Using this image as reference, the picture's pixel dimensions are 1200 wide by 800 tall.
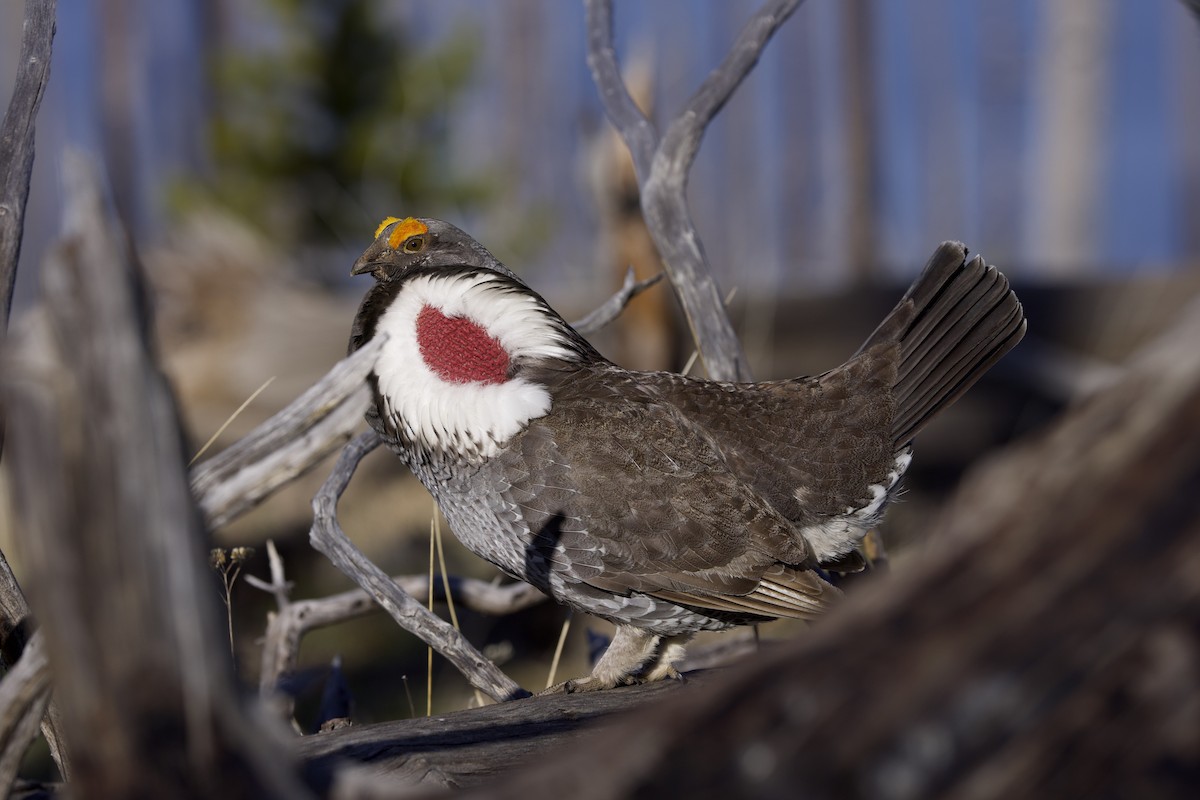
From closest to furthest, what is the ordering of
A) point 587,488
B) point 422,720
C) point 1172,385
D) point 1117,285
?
point 1172,385 → point 422,720 → point 587,488 → point 1117,285

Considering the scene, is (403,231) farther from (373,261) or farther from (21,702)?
(21,702)

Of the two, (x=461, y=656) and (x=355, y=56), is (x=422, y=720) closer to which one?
(x=461, y=656)

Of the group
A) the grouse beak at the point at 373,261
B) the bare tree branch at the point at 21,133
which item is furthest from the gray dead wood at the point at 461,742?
the grouse beak at the point at 373,261

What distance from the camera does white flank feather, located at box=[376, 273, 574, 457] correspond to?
2922mm

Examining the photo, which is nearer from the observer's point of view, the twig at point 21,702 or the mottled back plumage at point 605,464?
the twig at point 21,702

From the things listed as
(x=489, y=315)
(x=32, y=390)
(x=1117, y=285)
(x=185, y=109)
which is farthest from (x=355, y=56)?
(x=32, y=390)

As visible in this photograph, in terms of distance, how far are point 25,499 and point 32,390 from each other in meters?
0.12

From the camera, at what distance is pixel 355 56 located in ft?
54.8

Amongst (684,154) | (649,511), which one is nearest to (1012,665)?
(649,511)

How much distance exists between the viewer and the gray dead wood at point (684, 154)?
3.46m

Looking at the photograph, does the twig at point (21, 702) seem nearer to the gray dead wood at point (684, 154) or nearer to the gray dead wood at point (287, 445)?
the gray dead wood at point (287, 445)

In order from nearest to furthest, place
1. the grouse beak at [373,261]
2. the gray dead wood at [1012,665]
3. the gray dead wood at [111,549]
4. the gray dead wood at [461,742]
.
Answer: the gray dead wood at [1012,665] < the gray dead wood at [111,549] < the gray dead wood at [461,742] < the grouse beak at [373,261]

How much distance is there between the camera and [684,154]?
345 centimetres

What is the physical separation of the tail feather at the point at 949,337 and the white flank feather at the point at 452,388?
3.64 feet
